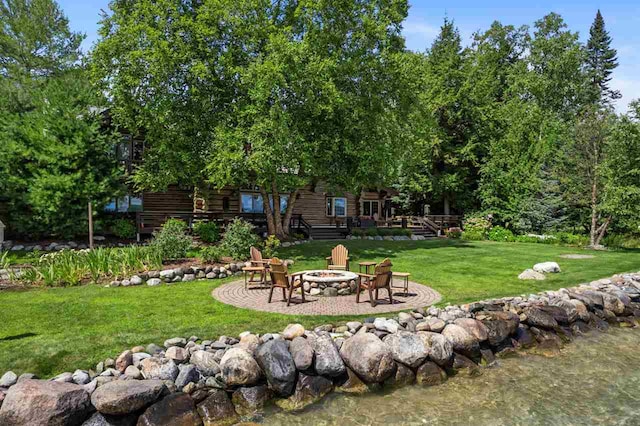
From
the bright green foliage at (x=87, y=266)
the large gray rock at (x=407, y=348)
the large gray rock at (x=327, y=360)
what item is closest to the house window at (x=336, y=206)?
the bright green foliage at (x=87, y=266)

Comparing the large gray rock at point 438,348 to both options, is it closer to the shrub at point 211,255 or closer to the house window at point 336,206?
the shrub at point 211,255

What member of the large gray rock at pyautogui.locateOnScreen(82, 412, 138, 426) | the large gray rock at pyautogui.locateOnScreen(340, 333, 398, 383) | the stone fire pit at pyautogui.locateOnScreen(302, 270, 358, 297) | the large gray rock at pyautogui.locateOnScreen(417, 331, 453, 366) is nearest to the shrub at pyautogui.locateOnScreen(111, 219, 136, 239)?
the stone fire pit at pyautogui.locateOnScreen(302, 270, 358, 297)

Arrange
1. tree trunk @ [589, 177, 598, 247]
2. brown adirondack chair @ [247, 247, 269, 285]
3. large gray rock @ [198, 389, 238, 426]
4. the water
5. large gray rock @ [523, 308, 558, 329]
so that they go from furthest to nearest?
tree trunk @ [589, 177, 598, 247] < brown adirondack chair @ [247, 247, 269, 285] < large gray rock @ [523, 308, 558, 329] < the water < large gray rock @ [198, 389, 238, 426]

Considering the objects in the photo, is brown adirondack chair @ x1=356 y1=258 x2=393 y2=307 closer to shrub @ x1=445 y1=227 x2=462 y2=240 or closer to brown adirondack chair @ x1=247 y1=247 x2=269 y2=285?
brown adirondack chair @ x1=247 y1=247 x2=269 y2=285

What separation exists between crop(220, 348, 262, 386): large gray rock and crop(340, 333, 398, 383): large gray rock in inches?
55.6

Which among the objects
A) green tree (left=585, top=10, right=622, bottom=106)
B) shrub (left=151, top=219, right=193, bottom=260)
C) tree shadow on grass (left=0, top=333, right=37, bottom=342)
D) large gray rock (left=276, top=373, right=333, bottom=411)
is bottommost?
large gray rock (left=276, top=373, right=333, bottom=411)

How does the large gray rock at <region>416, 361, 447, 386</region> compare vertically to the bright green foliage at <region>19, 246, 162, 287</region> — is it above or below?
below

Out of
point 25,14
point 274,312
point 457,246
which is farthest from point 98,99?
point 457,246

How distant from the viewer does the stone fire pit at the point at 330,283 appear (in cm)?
980

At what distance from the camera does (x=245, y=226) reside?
14219 millimetres

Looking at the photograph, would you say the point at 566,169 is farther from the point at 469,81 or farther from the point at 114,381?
the point at 114,381

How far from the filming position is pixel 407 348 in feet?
21.7

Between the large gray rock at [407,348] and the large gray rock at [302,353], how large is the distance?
4.39 ft

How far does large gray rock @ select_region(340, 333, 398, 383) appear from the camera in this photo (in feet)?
20.4
